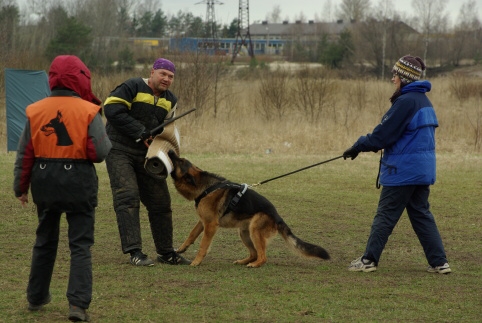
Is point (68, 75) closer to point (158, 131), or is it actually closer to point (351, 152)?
point (158, 131)

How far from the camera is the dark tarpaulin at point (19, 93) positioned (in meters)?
18.3

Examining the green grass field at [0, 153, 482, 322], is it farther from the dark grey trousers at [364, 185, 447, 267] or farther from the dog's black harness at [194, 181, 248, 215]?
the dog's black harness at [194, 181, 248, 215]

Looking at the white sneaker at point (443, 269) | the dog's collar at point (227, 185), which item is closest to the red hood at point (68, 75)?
the dog's collar at point (227, 185)

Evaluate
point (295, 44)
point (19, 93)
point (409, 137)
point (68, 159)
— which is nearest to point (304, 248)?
point (409, 137)

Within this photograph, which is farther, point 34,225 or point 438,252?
point 34,225

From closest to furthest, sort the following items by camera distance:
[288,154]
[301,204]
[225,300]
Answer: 1. [225,300]
2. [301,204]
3. [288,154]

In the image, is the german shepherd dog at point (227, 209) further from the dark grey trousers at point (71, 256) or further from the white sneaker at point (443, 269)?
the dark grey trousers at point (71, 256)

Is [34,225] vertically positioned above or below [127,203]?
below

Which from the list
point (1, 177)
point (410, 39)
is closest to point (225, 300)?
point (1, 177)

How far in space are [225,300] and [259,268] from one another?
52.8 inches

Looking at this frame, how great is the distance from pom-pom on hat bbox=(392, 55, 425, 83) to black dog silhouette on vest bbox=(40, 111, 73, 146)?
3252 millimetres

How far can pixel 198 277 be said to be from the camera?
244 inches

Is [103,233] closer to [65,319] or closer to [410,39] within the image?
[65,319]

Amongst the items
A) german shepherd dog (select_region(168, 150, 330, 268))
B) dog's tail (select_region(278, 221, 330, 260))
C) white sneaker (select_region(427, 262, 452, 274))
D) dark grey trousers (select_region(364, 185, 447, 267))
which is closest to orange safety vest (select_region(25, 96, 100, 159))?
german shepherd dog (select_region(168, 150, 330, 268))
